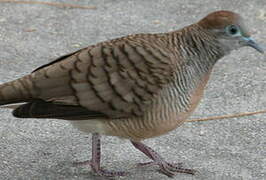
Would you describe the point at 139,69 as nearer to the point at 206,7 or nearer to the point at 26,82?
the point at 26,82

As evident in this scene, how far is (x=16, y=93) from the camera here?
14.4ft

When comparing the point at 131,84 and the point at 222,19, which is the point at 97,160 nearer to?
the point at 131,84

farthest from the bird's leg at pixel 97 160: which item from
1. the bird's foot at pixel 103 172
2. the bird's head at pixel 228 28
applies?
the bird's head at pixel 228 28

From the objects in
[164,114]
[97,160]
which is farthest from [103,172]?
[164,114]

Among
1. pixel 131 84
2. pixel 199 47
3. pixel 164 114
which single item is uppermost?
pixel 199 47

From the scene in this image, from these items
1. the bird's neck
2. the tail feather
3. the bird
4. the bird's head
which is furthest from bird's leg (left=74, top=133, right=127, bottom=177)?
the bird's head

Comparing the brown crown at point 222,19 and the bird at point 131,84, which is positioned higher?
the brown crown at point 222,19

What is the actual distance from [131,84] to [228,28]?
68cm

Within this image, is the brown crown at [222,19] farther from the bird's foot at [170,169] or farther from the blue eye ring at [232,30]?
the bird's foot at [170,169]

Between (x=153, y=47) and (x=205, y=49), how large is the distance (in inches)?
12.7

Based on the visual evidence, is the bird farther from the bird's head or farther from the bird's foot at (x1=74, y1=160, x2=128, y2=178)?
the bird's foot at (x1=74, y1=160, x2=128, y2=178)

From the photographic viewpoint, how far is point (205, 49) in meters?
4.49

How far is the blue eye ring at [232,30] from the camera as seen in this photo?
4.40 metres

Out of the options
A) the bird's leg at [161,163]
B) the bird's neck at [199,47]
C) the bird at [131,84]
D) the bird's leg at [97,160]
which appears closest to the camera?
the bird at [131,84]
